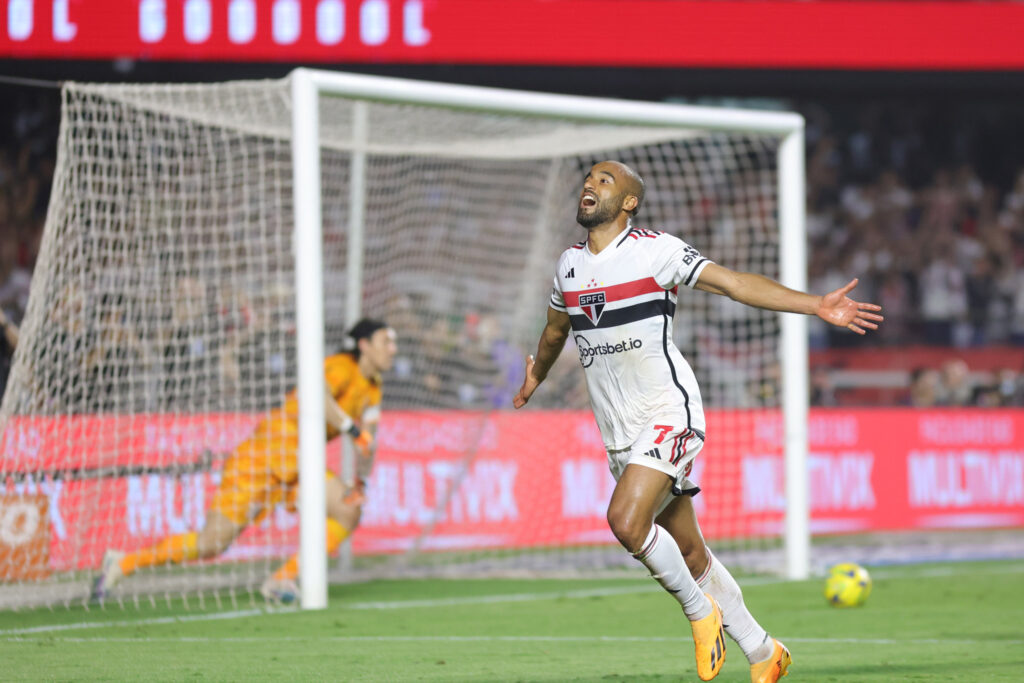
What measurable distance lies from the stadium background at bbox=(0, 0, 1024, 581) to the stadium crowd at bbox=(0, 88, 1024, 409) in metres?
0.03

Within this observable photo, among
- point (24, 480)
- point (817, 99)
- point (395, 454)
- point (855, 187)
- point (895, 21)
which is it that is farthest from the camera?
point (855, 187)

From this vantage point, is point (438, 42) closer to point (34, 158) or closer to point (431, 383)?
point (431, 383)

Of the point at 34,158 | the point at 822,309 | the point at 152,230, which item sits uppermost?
the point at 34,158

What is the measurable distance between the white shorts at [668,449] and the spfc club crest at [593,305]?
479 millimetres

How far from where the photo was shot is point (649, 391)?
561 cm

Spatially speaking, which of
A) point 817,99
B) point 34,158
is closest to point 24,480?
point 34,158

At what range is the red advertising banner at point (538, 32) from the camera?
1216cm

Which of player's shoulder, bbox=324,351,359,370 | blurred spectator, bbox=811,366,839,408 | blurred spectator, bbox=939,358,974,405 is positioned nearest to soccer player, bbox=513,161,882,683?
player's shoulder, bbox=324,351,359,370

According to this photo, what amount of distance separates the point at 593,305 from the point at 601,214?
1.21 feet

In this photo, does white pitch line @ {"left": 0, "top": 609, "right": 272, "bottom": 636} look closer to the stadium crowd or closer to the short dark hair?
the short dark hair

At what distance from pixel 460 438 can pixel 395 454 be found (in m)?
0.57

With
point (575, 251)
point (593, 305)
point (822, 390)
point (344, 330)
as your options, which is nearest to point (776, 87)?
point (822, 390)

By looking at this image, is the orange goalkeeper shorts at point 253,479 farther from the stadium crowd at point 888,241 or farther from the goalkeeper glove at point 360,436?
the stadium crowd at point 888,241

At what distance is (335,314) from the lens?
498 inches
